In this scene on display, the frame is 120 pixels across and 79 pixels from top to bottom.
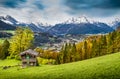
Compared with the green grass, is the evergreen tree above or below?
A: above

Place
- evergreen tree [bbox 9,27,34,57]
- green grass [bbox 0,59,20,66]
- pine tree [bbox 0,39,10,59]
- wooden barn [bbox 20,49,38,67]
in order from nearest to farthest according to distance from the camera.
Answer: wooden barn [bbox 20,49,38,67], green grass [bbox 0,59,20,66], evergreen tree [bbox 9,27,34,57], pine tree [bbox 0,39,10,59]

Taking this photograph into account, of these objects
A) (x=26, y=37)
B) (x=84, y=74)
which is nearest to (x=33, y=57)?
(x=26, y=37)

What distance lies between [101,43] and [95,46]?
350 centimetres

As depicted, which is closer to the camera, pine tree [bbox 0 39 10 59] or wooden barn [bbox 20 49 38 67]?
wooden barn [bbox 20 49 38 67]

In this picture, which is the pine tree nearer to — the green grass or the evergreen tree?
the green grass

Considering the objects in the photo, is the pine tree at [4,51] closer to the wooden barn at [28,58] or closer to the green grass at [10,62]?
the green grass at [10,62]

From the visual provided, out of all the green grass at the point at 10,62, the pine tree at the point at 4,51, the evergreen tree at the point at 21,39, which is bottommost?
the green grass at the point at 10,62

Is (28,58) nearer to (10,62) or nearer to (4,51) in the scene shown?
(10,62)

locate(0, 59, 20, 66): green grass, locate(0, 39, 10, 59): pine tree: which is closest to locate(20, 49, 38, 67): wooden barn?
locate(0, 59, 20, 66): green grass

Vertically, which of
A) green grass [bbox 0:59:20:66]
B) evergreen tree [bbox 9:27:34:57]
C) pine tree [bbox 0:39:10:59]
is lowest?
green grass [bbox 0:59:20:66]

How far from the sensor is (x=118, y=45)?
431ft

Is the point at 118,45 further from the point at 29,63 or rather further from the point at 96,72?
the point at 96,72

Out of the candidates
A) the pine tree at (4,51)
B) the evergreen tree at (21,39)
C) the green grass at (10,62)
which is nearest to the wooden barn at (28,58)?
the green grass at (10,62)

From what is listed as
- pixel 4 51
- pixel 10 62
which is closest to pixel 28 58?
pixel 10 62
